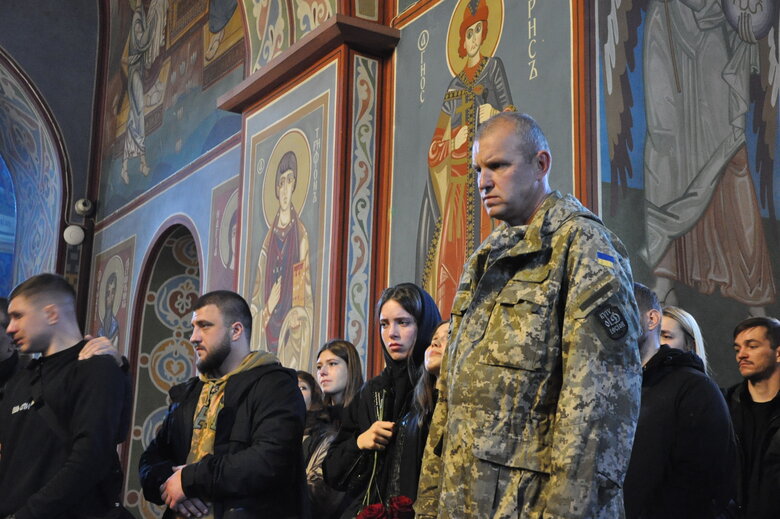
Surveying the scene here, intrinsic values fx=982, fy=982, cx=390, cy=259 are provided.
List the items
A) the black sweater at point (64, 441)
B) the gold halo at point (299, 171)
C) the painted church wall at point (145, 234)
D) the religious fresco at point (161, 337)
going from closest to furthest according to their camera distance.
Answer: the black sweater at point (64, 441) < the gold halo at point (299, 171) < the painted church wall at point (145, 234) < the religious fresco at point (161, 337)

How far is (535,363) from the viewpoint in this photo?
101 inches

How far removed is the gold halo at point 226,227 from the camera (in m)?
10.9

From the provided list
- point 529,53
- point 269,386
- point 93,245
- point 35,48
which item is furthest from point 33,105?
point 269,386

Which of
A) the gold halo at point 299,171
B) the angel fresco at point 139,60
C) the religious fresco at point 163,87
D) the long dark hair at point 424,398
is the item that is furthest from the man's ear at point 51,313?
the angel fresco at point 139,60

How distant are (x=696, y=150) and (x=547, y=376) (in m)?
3.61

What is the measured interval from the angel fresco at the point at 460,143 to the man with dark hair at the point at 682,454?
2853 mm

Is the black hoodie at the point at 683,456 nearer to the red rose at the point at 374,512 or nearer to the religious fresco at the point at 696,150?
the red rose at the point at 374,512

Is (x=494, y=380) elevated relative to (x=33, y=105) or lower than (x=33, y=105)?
lower

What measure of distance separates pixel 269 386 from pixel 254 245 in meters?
4.88

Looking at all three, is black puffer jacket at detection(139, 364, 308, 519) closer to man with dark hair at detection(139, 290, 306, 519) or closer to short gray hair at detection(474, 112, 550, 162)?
man with dark hair at detection(139, 290, 306, 519)

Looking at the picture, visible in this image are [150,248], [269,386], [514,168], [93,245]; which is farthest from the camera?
Answer: [93,245]

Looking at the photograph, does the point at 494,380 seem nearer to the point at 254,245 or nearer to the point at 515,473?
the point at 515,473

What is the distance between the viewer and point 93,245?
48.6 feet

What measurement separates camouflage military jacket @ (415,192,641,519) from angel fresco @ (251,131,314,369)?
5302 millimetres
